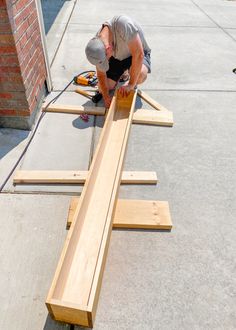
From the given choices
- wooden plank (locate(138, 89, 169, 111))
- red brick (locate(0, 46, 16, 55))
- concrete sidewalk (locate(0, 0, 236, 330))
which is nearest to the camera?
concrete sidewalk (locate(0, 0, 236, 330))

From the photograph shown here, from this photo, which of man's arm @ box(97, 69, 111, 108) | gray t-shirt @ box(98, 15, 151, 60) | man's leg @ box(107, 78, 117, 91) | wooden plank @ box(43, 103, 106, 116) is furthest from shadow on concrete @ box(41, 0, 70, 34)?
gray t-shirt @ box(98, 15, 151, 60)

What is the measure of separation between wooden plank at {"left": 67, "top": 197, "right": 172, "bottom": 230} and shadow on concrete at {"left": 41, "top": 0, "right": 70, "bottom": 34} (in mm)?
5667

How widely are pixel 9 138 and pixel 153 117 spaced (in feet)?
5.94

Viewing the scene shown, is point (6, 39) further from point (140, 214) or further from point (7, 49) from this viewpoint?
point (140, 214)

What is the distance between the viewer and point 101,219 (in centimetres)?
229

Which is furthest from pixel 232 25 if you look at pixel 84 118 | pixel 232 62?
pixel 84 118

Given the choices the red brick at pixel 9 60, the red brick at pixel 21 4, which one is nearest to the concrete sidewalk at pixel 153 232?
the red brick at pixel 9 60

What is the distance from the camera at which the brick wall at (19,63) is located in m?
2.83

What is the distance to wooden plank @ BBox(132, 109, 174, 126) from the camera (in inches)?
145

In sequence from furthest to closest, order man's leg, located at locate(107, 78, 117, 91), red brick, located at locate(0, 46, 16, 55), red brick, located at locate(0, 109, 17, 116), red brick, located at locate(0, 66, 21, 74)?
man's leg, located at locate(107, 78, 117, 91)
red brick, located at locate(0, 109, 17, 116)
red brick, located at locate(0, 66, 21, 74)
red brick, located at locate(0, 46, 16, 55)

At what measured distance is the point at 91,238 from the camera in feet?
7.02

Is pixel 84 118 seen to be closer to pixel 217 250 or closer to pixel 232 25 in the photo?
pixel 217 250

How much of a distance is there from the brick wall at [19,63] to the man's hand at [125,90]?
3.55 feet

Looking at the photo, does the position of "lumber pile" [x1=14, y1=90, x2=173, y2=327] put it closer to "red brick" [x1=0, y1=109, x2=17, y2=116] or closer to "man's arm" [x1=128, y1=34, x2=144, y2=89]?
"man's arm" [x1=128, y1=34, x2=144, y2=89]
